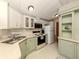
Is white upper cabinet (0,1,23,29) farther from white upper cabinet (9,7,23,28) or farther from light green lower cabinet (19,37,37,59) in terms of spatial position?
light green lower cabinet (19,37,37,59)

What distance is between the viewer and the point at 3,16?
111 inches

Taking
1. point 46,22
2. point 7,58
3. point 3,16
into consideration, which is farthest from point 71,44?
point 46,22

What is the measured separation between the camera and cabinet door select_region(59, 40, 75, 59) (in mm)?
2892

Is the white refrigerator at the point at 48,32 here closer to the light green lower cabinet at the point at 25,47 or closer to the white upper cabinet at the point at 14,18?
the light green lower cabinet at the point at 25,47

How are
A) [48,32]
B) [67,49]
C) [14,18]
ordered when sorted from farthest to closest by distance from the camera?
1. [48,32]
2. [14,18]
3. [67,49]

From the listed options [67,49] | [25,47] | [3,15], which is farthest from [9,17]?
Answer: [67,49]

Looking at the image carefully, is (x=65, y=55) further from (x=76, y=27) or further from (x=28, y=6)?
(x=28, y=6)

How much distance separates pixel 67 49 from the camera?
3.16m

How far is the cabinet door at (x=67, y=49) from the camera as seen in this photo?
114 inches

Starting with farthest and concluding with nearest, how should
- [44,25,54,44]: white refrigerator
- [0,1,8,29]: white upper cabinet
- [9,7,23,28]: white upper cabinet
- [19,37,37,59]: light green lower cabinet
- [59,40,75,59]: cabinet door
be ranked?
[44,25,54,44]: white refrigerator, [9,7,23,28]: white upper cabinet, [59,40,75,59]: cabinet door, [0,1,8,29]: white upper cabinet, [19,37,37,59]: light green lower cabinet

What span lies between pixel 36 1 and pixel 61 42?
237 centimetres

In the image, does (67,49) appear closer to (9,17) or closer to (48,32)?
(9,17)

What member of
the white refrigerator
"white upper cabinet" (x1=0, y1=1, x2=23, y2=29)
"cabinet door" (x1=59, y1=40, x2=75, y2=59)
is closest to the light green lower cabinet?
"white upper cabinet" (x1=0, y1=1, x2=23, y2=29)

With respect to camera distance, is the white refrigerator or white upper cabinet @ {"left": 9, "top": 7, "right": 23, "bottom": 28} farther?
the white refrigerator
